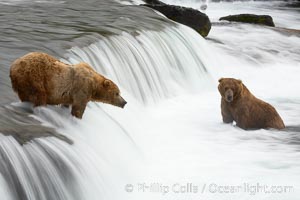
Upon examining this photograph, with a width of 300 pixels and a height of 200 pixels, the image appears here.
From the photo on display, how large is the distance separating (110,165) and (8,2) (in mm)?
8559

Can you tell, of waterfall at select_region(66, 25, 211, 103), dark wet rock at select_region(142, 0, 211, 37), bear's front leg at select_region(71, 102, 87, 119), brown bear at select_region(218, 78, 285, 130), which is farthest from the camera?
dark wet rock at select_region(142, 0, 211, 37)

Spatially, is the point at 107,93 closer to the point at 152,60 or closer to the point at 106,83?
the point at 106,83

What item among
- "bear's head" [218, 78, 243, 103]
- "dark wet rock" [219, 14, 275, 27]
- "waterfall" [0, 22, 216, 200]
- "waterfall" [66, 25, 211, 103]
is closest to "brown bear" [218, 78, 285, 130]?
"bear's head" [218, 78, 243, 103]

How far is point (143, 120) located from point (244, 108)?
4.88ft

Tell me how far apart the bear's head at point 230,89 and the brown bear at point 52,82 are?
2.23 m

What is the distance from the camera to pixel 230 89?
8109 mm

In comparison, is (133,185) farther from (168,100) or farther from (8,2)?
(8,2)

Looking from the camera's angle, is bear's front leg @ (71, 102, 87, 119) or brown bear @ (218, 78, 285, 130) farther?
brown bear @ (218, 78, 285, 130)

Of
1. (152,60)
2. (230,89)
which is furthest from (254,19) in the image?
(230,89)

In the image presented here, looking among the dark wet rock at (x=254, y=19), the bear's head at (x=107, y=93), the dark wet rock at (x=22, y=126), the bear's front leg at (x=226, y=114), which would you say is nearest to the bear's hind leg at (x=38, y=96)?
the dark wet rock at (x=22, y=126)

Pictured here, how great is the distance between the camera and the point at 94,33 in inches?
411

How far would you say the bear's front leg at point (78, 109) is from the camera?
623 centimetres

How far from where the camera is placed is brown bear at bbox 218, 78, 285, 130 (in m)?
8.22

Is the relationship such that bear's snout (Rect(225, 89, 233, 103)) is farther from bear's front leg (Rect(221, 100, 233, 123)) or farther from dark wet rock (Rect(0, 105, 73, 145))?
dark wet rock (Rect(0, 105, 73, 145))
